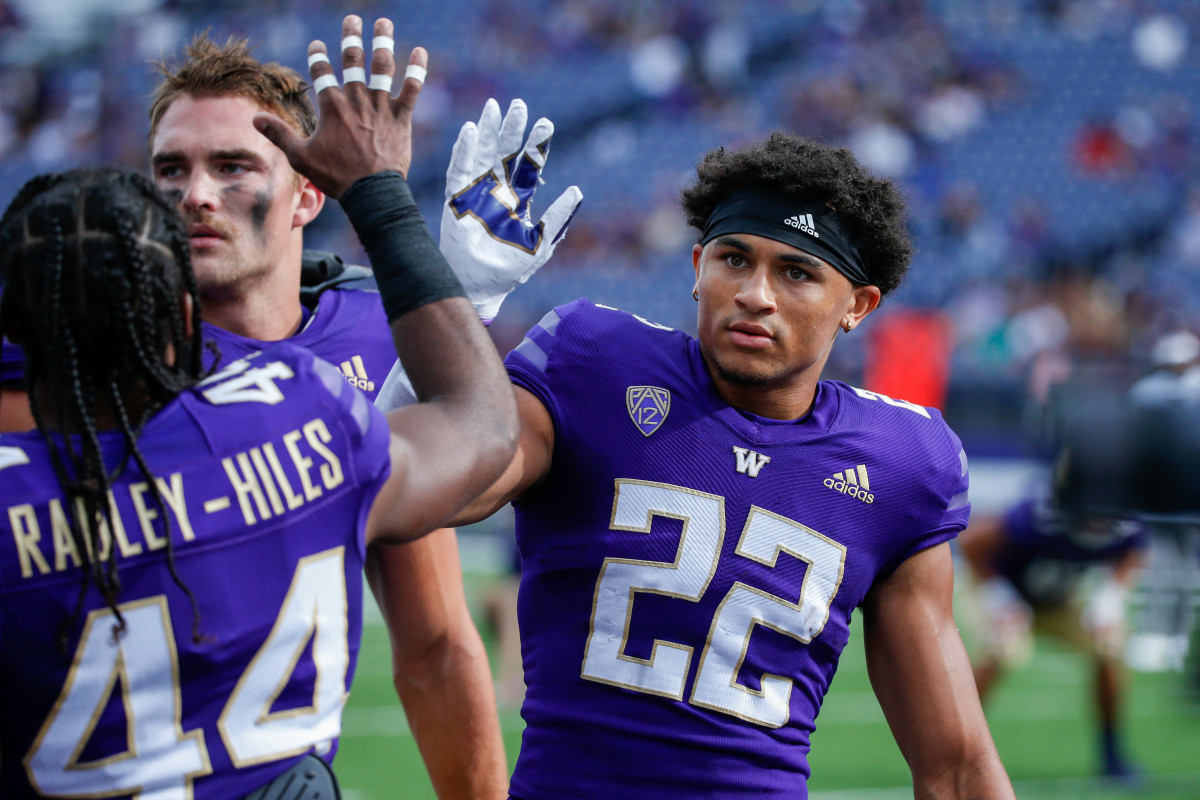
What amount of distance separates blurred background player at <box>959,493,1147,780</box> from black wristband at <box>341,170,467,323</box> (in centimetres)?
490

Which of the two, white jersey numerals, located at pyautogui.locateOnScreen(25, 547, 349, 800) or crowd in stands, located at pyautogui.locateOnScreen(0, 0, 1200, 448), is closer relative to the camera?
white jersey numerals, located at pyautogui.locateOnScreen(25, 547, 349, 800)

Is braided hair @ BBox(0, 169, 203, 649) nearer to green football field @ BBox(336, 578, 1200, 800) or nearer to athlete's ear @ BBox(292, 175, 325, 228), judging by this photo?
athlete's ear @ BBox(292, 175, 325, 228)

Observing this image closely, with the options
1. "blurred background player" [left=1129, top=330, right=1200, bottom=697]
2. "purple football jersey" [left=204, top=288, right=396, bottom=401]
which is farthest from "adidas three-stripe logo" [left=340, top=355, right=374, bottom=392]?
"blurred background player" [left=1129, top=330, right=1200, bottom=697]

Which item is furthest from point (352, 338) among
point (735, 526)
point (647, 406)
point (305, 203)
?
point (735, 526)

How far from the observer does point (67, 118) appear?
1468 centimetres

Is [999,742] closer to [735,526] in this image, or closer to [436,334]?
[735,526]

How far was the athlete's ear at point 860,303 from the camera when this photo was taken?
2.53 meters

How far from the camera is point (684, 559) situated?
217cm

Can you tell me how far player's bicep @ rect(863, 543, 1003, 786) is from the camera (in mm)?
2291

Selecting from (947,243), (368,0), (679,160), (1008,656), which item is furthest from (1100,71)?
(1008,656)

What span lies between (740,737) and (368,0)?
49.6 ft

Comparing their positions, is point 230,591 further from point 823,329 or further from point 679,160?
point 679,160

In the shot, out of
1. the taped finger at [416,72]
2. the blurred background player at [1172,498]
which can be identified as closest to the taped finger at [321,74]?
the taped finger at [416,72]

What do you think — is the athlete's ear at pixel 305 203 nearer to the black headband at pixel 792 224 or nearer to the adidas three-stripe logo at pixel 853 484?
the black headband at pixel 792 224
